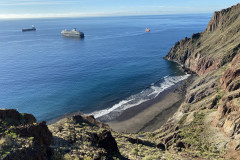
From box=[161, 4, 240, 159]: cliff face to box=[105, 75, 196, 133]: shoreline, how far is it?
17.4 ft

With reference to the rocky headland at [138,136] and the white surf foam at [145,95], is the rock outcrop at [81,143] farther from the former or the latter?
the white surf foam at [145,95]

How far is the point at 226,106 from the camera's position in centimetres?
3731

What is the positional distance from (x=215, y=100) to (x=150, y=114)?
2019cm

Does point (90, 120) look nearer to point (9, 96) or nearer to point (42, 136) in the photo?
point (42, 136)

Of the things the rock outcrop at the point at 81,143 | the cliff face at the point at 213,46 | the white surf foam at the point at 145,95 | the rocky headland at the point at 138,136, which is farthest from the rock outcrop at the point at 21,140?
the cliff face at the point at 213,46

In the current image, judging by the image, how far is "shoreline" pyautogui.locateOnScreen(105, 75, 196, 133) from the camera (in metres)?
55.0

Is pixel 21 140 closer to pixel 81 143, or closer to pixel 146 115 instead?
pixel 81 143

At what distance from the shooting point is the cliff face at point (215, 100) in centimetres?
3403

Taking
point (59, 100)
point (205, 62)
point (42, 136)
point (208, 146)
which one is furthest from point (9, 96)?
point (205, 62)

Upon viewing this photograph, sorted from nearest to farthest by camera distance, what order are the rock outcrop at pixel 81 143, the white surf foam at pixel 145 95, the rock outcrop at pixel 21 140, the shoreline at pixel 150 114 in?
the rock outcrop at pixel 21 140
the rock outcrop at pixel 81 143
the shoreline at pixel 150 114
the white surf foam at pixel 145 95

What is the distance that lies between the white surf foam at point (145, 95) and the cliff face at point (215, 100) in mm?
12935

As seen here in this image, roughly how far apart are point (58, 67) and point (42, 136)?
89940 mm

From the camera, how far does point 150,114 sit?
201ft

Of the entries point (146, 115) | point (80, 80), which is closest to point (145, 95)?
point (146, 115)
